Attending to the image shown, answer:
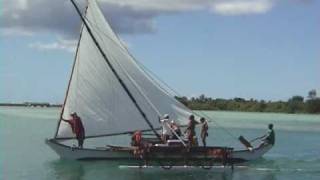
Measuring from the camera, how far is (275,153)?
4169cm

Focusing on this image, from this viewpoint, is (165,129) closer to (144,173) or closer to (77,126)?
(144,173)

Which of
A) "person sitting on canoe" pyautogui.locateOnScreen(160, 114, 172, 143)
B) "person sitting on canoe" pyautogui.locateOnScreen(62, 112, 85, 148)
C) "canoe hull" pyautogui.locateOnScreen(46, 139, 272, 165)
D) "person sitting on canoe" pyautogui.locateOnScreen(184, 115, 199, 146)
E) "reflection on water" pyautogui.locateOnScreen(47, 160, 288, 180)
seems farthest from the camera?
"person sitting on canoe" pyautogui.locateOnScreen(62, 112, 85, 148)

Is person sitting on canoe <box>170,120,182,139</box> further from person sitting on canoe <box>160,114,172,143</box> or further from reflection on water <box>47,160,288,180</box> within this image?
reflection on water <box>47,160,288,180</box>

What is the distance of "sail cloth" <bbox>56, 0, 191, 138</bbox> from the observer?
3212 centimetres

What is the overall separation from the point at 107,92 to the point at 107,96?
0.20 meters

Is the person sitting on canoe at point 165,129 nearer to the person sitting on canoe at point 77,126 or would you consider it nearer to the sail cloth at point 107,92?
the sail cloth at point 107,92

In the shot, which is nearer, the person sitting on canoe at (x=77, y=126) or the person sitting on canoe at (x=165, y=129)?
the person sitting on canoe at (x=165, y=129)

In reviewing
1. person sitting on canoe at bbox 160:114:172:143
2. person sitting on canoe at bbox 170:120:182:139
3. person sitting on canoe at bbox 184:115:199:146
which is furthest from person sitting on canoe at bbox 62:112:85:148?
person sitting on canoe at bbox 184:115:199:146

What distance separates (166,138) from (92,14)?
726cm

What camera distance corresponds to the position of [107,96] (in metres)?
32.7

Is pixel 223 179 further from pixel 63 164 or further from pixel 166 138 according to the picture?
pixel 63 164

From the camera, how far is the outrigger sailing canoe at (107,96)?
105 feet

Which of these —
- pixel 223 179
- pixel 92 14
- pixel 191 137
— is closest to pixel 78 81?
pixel 92 14

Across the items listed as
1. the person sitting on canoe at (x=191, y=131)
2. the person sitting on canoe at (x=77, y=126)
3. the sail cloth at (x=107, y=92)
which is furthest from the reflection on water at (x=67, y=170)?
the person sitting on canoe at (x=191, y=131)
